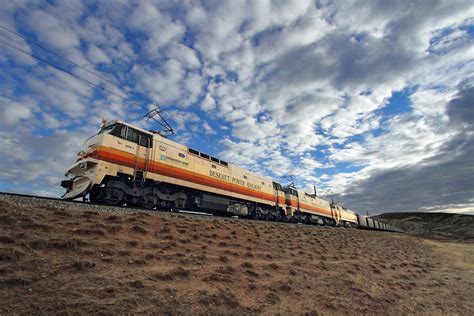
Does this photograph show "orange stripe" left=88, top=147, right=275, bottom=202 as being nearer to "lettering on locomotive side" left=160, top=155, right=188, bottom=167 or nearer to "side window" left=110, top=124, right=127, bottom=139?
"lettering on locomotive side" left=160, top=155, right=188, bottom=167

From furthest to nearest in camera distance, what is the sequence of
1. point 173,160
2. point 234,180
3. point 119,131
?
point 234,180 < point 173,160 < point 119,131

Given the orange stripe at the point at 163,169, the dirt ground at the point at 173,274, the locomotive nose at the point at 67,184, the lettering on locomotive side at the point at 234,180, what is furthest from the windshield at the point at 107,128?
the lettering on locomotive side at the point at 234,180

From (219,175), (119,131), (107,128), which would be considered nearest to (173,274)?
(119,131)

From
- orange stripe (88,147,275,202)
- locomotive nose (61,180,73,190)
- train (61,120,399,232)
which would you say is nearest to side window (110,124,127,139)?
train (61,120,399,232)

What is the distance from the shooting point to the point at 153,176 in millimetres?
14188

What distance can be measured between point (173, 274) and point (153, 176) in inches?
332

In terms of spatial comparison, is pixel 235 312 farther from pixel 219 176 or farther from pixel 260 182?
pixel 260 182

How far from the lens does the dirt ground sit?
16.3ft

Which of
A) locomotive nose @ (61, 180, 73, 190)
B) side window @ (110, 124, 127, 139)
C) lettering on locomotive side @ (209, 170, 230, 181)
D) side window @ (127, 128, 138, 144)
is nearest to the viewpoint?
locomotive nose @ (61, 180, 73, 190)

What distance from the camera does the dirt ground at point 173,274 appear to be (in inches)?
196

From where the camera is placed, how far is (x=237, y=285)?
6.95 meters

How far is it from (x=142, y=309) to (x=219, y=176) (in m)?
14.9

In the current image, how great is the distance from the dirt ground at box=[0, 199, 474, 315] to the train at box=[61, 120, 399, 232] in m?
2.62

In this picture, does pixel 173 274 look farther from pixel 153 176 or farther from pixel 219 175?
pixel 219 175
